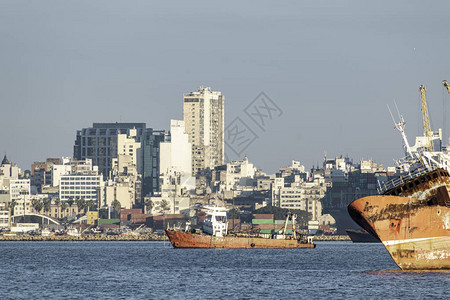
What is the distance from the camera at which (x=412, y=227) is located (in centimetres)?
9931

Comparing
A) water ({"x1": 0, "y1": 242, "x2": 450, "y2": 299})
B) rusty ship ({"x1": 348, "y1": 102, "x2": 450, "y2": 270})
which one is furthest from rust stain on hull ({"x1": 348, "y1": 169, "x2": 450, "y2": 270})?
water ({"x1": 0, "y1": 242, "x2": 450, "y2": 299})

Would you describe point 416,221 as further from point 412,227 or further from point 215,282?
point 215,282

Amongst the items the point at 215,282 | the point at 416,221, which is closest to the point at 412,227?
the point at 416,221

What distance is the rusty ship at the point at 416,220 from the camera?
9906 centimetres

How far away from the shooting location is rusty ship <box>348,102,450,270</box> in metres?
99.1

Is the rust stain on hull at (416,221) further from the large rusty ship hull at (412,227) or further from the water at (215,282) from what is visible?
the water at (215,282)

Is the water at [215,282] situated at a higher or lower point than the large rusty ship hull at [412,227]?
lower

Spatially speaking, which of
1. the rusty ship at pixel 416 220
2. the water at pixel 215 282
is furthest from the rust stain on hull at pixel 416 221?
the water at pixel 215 282

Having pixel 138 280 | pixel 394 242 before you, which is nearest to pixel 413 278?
pixel 394 242

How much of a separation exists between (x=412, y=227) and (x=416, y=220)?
0.80 meters

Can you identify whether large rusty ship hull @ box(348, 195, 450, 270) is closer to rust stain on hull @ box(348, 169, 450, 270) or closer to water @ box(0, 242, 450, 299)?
rust stain on hull @ box(348, 169, 450, 270)

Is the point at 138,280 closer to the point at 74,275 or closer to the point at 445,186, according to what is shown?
the point at 74,275

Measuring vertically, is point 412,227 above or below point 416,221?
below

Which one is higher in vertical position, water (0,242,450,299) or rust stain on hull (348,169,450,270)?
rust stain on hull (348,169,450,270)
